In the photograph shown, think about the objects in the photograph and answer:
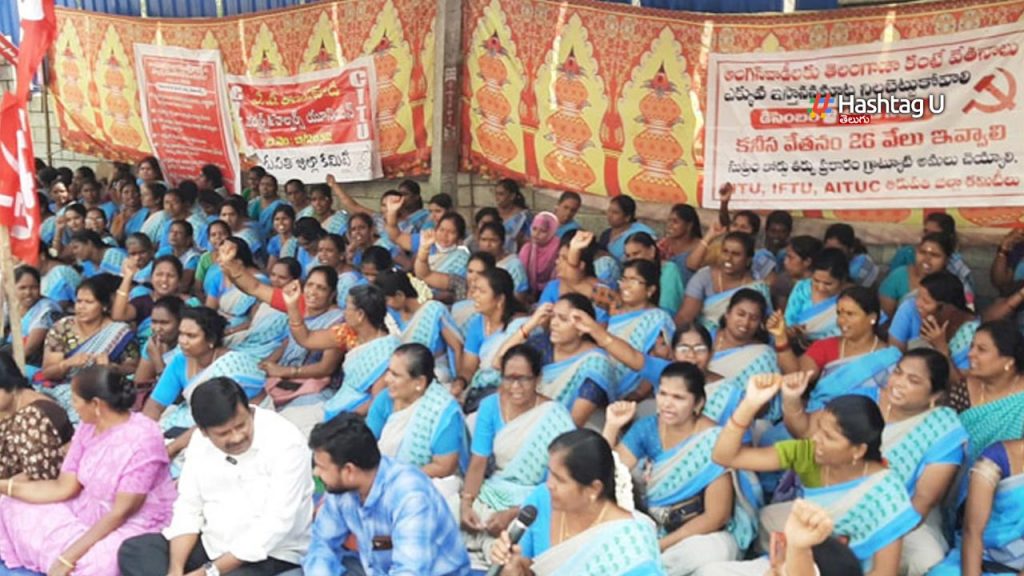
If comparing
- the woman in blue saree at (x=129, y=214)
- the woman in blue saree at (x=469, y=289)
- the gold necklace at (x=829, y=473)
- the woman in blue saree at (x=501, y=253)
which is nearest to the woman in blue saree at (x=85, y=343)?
the woman in blue saree at (x=469, y=289)

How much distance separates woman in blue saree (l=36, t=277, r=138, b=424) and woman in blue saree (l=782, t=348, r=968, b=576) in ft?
11.3

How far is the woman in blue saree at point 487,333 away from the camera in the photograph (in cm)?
459

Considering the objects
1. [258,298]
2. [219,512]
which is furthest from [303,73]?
[219,512]

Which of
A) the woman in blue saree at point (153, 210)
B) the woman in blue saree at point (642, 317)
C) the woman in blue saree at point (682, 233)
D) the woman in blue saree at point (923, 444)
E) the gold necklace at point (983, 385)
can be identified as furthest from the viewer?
the woman in blue saree at point (153, 210)

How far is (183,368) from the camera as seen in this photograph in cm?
455

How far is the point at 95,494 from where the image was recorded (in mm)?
3586

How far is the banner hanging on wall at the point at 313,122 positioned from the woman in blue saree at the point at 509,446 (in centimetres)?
442

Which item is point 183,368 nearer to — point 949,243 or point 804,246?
point 804,246

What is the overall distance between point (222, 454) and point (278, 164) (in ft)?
18.4

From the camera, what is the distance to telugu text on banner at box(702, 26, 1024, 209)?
5207mm

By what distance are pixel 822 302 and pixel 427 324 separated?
184cm

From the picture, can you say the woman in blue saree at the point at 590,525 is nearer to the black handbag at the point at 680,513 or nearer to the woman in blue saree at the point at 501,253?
the black handbag at the point at 680,513

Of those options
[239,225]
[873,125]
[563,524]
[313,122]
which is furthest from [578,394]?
[313,122]

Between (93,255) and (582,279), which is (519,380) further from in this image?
(93,255)
